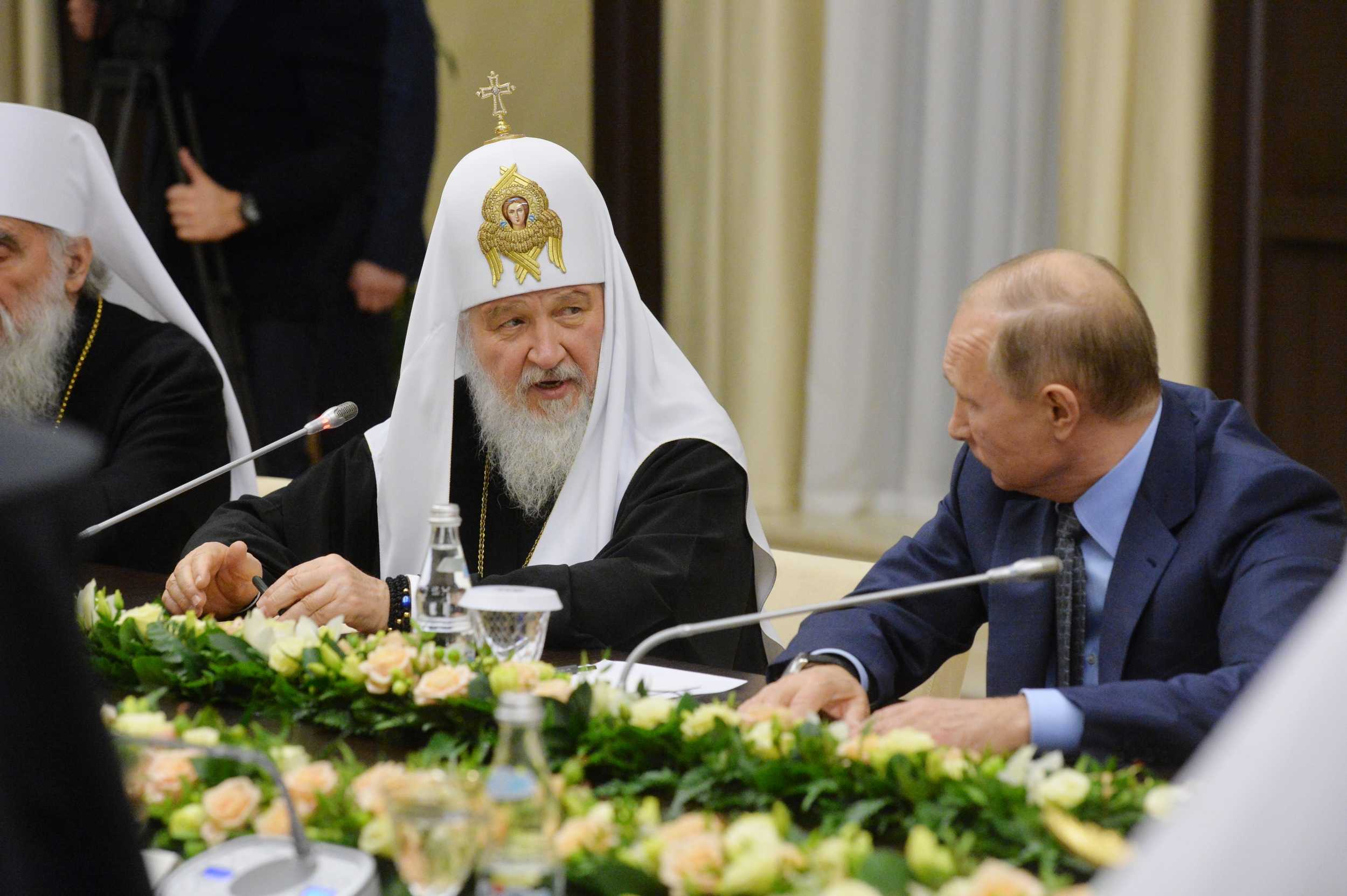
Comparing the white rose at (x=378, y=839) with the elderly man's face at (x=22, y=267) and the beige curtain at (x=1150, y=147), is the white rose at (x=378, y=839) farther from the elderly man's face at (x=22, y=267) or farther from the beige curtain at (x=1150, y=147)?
the beige curtain at (x=1150, y=147)

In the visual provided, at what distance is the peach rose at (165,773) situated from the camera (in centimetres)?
164

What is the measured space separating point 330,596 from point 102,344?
1.84 meters

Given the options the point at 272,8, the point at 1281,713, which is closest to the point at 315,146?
the point at 272,8

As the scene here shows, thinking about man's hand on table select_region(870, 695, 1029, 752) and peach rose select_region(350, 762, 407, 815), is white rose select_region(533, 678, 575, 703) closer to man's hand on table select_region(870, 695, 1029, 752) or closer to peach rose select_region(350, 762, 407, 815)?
peach rose select_region(350, 762, 407, 815)

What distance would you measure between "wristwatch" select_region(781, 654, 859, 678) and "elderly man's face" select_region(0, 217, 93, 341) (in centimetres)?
253

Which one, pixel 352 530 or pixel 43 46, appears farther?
pixel 43 46

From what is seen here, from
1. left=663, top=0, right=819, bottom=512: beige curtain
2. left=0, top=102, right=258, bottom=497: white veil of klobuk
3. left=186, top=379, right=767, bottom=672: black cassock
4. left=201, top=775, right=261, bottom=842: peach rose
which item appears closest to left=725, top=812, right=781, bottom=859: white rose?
left=201, top=775, right=261, bottom=842: peach rose

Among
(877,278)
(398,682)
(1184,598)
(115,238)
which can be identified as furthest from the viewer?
(877,278)

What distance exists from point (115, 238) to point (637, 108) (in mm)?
2390

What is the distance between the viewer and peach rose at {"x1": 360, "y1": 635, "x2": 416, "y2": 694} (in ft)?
6.44

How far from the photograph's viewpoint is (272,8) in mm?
5555

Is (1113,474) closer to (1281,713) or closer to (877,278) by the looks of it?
(1281,713)

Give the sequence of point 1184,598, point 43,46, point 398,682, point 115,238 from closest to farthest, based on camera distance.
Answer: point 398,682 < point 1184,598 < point 115,238 < point 43,46

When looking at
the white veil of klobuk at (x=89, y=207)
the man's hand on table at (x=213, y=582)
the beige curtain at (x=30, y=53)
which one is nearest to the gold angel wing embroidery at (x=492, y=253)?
the man's hand on table at (x=213, y=582)
